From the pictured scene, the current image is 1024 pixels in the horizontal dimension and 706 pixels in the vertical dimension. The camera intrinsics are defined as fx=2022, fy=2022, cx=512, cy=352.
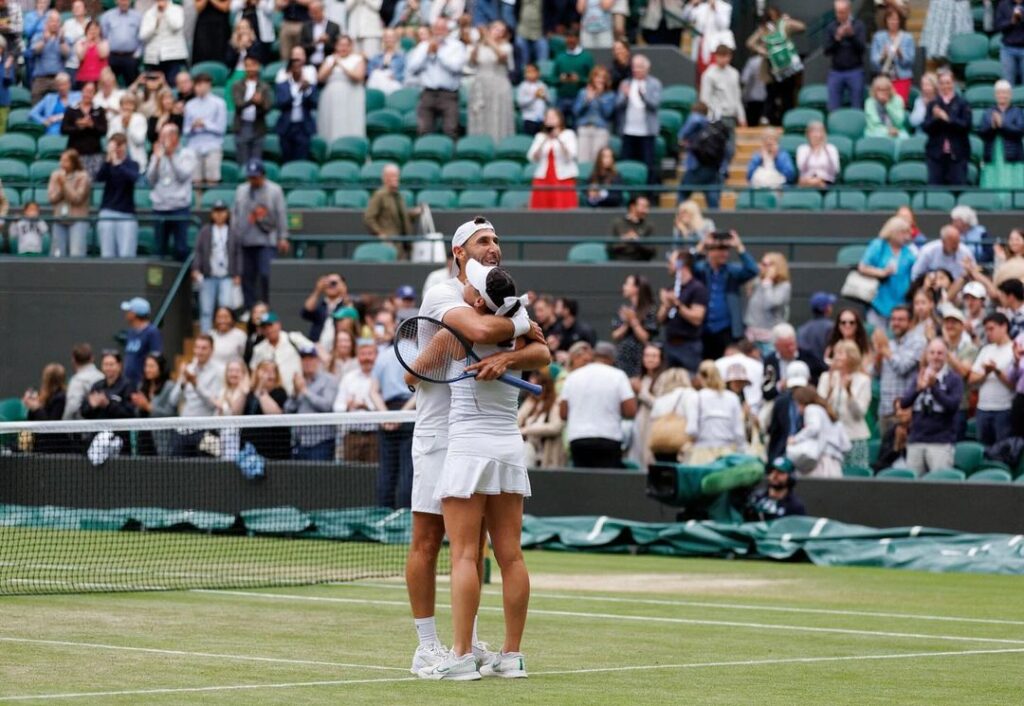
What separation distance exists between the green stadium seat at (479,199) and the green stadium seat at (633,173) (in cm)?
162

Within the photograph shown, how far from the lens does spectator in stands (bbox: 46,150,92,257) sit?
82.3ft

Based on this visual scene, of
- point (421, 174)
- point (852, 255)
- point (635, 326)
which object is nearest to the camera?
point (635, 326)

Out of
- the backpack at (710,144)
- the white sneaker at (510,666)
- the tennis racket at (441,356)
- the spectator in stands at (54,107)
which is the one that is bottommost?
the white sneaker at (510,666)

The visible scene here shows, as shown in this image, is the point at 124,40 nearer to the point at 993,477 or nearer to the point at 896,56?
the point at 896,56

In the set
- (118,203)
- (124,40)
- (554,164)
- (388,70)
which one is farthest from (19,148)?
(554,164)

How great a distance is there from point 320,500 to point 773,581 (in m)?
4.78

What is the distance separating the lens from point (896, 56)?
25.7 meters

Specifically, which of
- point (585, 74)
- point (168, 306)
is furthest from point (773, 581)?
point (585, 74)

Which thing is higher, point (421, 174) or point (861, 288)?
point (421, 174)

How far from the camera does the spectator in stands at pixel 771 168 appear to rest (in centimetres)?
2433

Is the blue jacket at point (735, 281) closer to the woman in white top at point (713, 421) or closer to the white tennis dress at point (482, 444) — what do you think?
the woman in white top at point (713, 421)

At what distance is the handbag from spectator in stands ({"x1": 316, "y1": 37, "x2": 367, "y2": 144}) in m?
8.81

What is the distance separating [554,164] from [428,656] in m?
16.6

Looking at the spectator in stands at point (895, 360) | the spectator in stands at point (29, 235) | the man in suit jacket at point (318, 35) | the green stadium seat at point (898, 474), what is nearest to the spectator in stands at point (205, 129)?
the man in suit jacket at point (318, 35)
